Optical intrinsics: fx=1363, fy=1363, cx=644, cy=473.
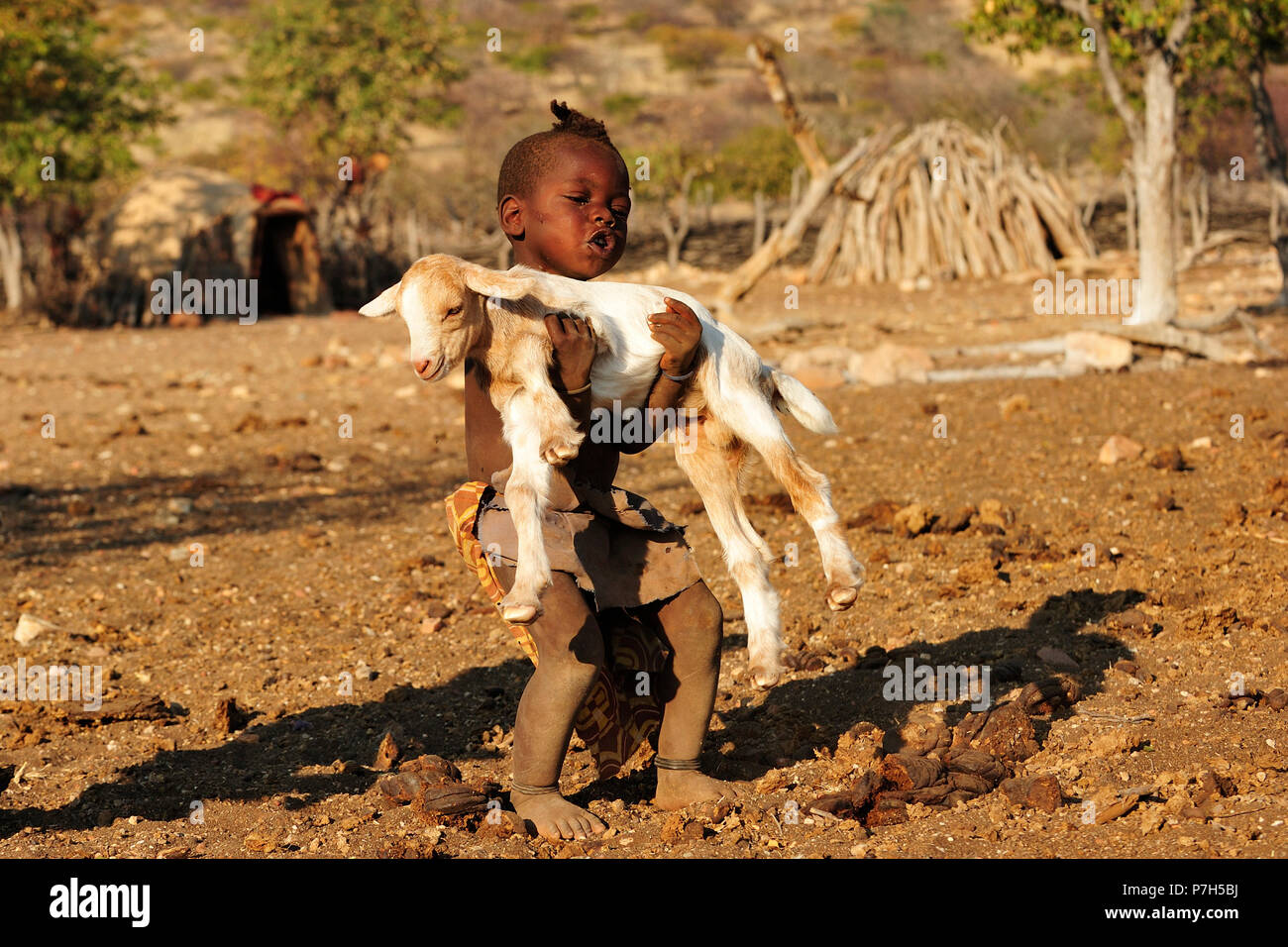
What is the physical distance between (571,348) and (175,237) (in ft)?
59.5

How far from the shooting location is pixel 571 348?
3314mm

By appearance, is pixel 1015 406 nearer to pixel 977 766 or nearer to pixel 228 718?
pixel 977 766

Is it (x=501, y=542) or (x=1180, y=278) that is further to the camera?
(x=1180, y=278)

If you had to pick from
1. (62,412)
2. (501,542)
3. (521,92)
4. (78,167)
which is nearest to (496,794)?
(501,542)

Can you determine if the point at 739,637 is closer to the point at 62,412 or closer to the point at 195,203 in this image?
the point at 62,412

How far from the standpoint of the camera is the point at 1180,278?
19500mm

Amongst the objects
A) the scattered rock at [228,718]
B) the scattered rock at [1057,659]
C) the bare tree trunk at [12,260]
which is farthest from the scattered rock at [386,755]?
the bare tree trunk at [12,260]

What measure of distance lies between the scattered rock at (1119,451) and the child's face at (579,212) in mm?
5234

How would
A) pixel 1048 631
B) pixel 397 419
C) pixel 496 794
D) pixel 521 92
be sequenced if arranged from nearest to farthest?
pixel 496 794, pixel 1048 631, pixel 397 419, pixel 521 92

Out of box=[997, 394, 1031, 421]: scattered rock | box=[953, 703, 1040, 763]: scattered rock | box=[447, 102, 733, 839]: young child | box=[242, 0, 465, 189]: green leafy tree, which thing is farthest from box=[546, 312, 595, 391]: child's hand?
box=[242, 0, 465, 189]: green leafy tree

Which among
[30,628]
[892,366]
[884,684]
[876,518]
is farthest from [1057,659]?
[892,366]

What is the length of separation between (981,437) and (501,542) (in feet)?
19.8

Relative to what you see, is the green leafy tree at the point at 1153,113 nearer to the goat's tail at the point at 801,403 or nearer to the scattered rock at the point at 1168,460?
the scattered rock at the point at 1168,460

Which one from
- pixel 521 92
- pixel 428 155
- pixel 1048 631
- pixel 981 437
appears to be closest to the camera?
pixel 1048 631
